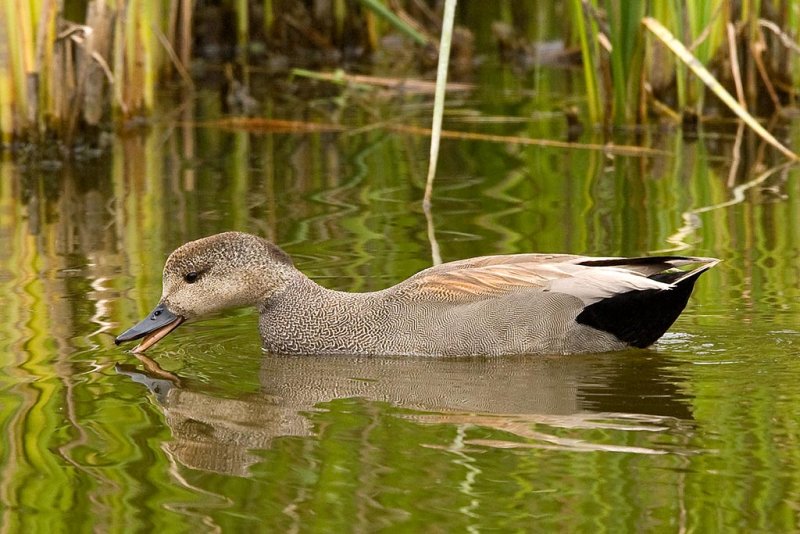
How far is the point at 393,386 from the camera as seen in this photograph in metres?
5.39

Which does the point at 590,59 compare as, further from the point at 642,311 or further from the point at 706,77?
the point at 642,311

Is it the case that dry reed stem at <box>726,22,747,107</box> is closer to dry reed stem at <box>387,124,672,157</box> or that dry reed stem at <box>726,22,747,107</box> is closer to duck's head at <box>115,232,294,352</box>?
dry reed stem at <box>387,124,672,157</box>

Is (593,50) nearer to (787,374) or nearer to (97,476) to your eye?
(787,374)

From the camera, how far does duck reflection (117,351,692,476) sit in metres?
4.75

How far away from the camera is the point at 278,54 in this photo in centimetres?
1603

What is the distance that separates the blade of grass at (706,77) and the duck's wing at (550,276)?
2454 mm

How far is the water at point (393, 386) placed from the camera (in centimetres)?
405

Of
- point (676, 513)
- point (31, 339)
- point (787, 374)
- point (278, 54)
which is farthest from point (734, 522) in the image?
point (278, 54)

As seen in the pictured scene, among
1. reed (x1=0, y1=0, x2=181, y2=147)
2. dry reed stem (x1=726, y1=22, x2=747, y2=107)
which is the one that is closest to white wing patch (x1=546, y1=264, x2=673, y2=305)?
dry reed stem (x1=726, y1=22, x2=747, y2=107)

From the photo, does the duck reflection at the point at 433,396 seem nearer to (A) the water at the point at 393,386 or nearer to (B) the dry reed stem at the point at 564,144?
(A) the water at the point at 393,386

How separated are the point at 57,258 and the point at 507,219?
7.82 ft

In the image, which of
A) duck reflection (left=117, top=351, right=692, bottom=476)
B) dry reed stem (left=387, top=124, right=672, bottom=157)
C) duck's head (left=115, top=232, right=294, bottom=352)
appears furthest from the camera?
dry reed stem (left=387, top=124, right=672, bottom=157)

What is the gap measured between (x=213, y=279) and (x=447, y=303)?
0.93 metres

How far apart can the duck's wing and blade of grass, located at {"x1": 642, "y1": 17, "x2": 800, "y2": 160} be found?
2.45m
